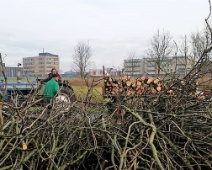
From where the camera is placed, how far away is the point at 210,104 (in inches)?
115

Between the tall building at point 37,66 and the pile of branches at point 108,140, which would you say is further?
the tall building at point 37,66

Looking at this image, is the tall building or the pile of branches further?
the tall building

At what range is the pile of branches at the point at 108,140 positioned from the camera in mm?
2121

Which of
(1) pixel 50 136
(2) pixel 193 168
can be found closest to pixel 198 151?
(2) pixel 193 168

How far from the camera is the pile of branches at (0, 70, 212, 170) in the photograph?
212 centimetres

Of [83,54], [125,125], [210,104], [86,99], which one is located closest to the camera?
[125,125]

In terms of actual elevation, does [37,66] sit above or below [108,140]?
above

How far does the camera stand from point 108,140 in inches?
93.0

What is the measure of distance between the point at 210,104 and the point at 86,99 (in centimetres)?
126

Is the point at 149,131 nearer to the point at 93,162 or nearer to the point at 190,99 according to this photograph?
the point at 93,162

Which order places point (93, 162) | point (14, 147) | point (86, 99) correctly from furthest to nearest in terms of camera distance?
point (86, 99) → point (93, 162) → point (14, 147)

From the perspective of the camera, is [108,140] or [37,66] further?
[37,66]

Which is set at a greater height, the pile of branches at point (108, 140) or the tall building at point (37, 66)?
the tall building at point (37, 66)

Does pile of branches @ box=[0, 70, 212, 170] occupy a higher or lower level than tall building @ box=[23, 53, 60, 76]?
lower
